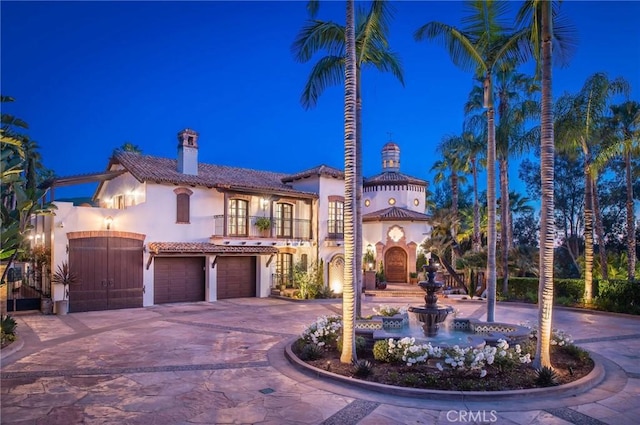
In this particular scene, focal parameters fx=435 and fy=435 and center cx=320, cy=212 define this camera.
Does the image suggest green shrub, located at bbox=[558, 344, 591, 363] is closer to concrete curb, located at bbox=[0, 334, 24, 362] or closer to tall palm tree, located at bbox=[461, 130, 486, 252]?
concrete curb, located at bbox=[0, 334, 24, 362]

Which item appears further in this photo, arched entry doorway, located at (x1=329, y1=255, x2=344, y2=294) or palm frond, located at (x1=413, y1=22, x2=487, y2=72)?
arched entry doorway, located at (x1=329, y1=255, x2=344, y2=294)

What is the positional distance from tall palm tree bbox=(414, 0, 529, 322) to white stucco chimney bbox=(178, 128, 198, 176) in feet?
44.0

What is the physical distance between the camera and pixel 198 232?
21.0 meters

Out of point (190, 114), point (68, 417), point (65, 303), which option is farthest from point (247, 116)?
point (68, 417)

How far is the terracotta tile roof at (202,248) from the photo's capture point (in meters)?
19.1

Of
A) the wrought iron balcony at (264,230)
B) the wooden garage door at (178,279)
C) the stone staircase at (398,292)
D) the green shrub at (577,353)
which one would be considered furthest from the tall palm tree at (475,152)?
the wooden garage door at (178,279)

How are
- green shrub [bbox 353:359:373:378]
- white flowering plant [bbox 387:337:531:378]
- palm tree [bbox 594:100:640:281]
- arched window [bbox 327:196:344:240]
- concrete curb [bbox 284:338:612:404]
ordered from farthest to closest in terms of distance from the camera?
arched window [bbox 327:196:344:240] → palm tree [bbox 594:100:640:281] → green shrub [bbox 353:359:373:378] → white flowering plant [bbox 387:337:531:378] → concrete curb [bbox 284:338:612:404]

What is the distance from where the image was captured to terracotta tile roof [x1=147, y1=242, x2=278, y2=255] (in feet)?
62.5

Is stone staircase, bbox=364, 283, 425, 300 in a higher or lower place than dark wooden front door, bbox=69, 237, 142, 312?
lower

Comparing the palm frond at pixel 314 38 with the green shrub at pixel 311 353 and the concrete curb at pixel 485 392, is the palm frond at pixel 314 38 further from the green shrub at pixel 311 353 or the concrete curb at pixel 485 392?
the concrete curb at pixel 485 392

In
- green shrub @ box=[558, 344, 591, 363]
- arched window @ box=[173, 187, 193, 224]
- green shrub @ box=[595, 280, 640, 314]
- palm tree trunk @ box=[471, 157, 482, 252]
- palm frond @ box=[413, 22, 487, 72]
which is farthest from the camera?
palm tree trunk @ box=[471, 157, 482, 252]

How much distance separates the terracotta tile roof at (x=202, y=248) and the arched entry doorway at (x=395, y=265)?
8701mm

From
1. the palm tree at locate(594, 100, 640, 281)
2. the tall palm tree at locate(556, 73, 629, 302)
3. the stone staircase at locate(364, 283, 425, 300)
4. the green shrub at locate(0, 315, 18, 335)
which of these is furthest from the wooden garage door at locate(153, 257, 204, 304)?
the palm tree at locate(594, 100, 640, 281)

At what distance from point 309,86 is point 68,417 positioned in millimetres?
10295
